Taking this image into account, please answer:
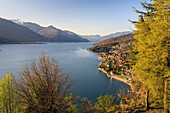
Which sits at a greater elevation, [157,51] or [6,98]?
[157,51]

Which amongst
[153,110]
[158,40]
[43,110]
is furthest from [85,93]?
[158,40]

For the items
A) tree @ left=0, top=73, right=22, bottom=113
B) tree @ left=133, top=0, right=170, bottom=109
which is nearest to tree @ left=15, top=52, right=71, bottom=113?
tree @ left=0, top=73, right=22, bottom=113

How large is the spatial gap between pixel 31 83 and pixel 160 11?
17.2 m

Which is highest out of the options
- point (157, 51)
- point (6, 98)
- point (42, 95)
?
point (157, 51)

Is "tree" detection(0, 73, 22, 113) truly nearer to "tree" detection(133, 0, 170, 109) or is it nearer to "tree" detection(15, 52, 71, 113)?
"tree" detection(15, 52, 71, 113)

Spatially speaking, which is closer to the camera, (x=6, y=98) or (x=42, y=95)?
(x=42, y=95)

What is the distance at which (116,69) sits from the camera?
62938mm

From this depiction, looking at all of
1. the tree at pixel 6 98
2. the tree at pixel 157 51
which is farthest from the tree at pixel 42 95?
the tree at pixel 157 51

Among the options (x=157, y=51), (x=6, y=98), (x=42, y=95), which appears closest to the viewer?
(x=157, y=51)

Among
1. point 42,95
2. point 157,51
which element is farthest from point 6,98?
point 157,51

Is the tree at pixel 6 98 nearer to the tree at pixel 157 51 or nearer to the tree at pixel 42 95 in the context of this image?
the tree at pixel 42 95

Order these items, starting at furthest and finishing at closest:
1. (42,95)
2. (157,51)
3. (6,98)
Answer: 1. (6,98)
2. (42,95)
3. (157,51)

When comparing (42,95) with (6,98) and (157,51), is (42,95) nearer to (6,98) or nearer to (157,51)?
(6,98)

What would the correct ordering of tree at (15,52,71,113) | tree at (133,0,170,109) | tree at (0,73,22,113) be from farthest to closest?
tree at (0,73,22,113) → tree at (15,52,71,113) → tree at (133,0,170,109)
